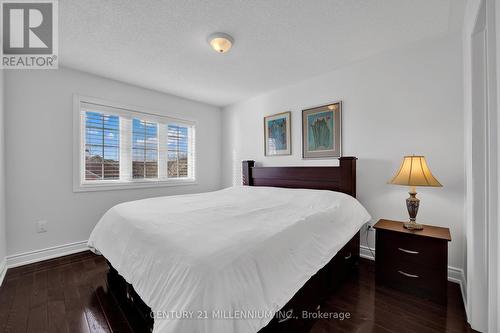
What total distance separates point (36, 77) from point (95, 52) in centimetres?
89

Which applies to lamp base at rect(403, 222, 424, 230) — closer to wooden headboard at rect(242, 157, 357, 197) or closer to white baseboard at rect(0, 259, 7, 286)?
wooden headboard at rect(242, 157, 357, 197)

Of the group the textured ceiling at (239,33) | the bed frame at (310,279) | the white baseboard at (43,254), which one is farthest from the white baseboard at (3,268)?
the textured ceiling at (239,33)

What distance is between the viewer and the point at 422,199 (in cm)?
230

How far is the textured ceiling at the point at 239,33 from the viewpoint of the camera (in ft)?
5.89

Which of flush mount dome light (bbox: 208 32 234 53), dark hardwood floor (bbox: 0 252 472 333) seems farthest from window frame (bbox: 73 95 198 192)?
flush mount dome light (bbox: 208 32 234 53)

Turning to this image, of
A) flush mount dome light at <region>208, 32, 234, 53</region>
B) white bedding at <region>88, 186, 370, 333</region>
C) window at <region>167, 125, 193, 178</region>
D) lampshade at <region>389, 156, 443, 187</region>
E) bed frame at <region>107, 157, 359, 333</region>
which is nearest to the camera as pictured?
white bedding at <region>88, 186, 370, 333</region>

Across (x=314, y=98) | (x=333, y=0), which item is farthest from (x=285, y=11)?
(x=314, y=98)

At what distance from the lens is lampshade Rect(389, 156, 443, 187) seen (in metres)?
1.96

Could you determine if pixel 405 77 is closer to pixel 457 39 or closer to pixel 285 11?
pixel 457 39

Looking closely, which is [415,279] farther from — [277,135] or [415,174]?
[277,135]

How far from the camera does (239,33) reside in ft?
7.00

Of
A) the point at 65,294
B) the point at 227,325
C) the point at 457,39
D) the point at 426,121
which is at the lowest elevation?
the point at 65,294

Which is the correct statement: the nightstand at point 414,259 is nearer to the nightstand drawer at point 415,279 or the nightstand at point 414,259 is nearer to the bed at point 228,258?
the nightstand drawer at point 415,279

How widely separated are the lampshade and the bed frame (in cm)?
61
